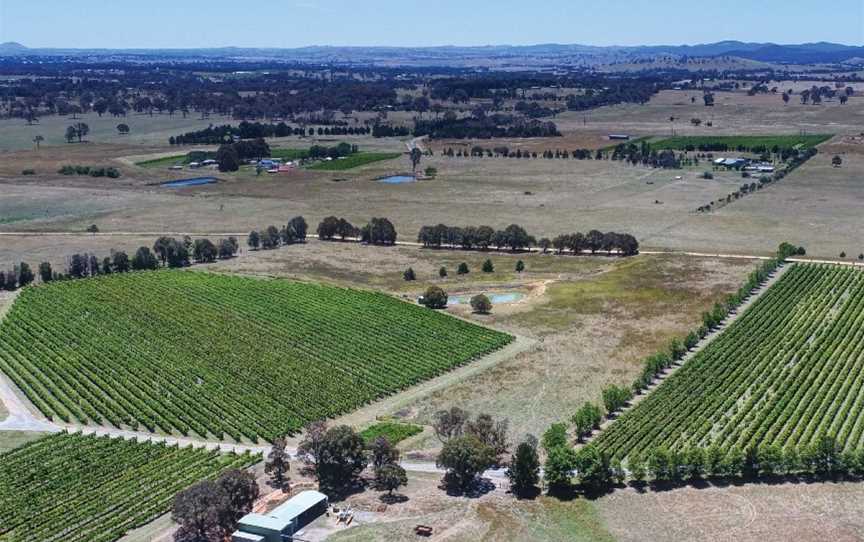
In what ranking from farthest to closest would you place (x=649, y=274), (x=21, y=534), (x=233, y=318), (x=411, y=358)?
(x=649, y=274) → (x=233, y=318) → (x=411, y=358) → (x=21, y=534)

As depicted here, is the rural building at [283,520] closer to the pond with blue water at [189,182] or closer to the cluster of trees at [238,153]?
the pond with blue water at [189,182]

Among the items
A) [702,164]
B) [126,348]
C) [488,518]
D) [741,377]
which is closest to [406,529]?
[488,518]

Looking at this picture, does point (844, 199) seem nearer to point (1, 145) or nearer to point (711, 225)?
point (711, 225)

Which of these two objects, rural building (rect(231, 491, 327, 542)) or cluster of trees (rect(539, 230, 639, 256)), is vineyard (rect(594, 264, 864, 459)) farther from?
cluster of trees (rect(539, 230, 639, 256))

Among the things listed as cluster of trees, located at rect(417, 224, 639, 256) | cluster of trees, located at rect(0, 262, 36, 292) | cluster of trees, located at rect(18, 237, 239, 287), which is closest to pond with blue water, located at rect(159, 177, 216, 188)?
cluster of trees, located at rect(18, 237, 239, 287)

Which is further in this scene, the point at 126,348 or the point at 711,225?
the point at 711,225

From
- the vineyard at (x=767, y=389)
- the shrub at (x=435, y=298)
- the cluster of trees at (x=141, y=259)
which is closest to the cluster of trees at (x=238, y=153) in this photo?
the cluster of trees at (x=141, y=259)
